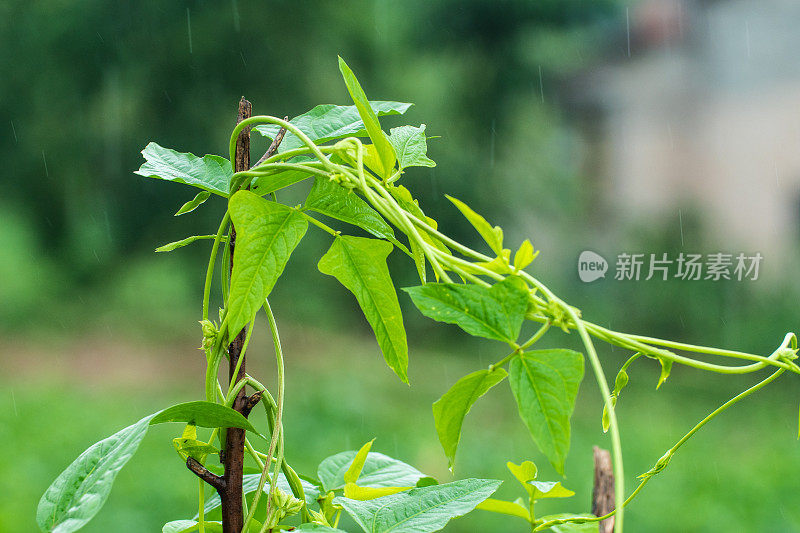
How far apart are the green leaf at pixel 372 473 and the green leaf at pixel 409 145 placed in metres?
0.15

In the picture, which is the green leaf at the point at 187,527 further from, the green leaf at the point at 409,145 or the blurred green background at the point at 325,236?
the blurred green background at the point at 325,236

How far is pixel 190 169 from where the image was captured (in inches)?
11.8

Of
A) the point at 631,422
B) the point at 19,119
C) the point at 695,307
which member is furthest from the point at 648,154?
the point at 19,119

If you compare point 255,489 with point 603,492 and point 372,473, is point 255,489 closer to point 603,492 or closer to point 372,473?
point 372,473

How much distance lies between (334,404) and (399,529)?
2.29 m

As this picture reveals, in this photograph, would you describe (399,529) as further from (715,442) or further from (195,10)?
(195,10)

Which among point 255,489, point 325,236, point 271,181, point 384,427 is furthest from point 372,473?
point 325,236

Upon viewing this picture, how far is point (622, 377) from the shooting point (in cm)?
25

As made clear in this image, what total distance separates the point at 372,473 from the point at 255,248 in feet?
0.57

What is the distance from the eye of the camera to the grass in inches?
76.2
